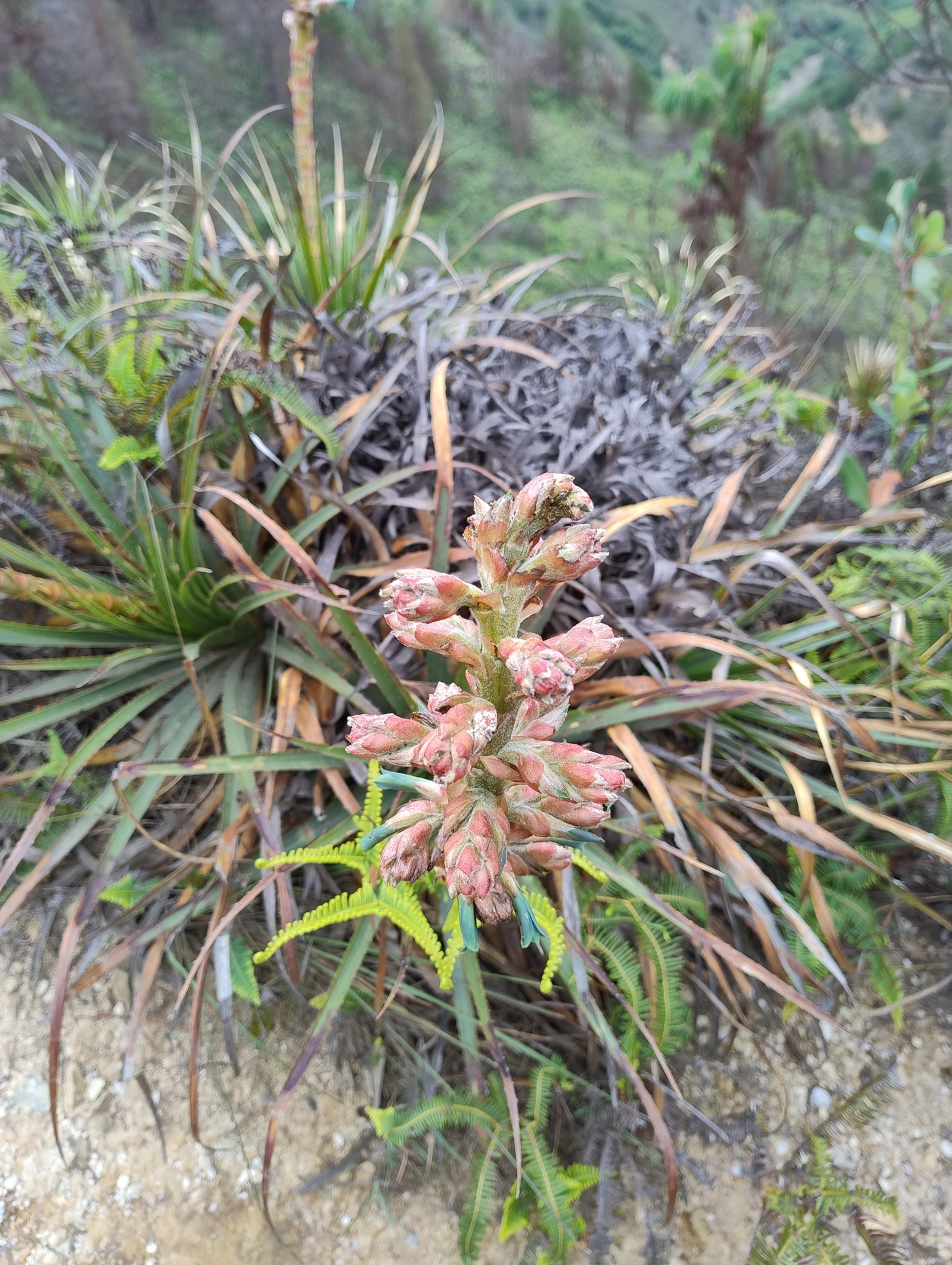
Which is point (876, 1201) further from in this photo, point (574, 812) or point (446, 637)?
point (446, 637)

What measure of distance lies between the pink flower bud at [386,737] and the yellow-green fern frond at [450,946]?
0.35m

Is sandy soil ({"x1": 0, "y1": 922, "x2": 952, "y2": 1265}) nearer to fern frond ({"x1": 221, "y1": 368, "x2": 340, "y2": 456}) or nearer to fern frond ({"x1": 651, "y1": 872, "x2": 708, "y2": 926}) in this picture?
fern frond ({"x1": 651, "y1": 872, "x2": 708, "y2": 926})

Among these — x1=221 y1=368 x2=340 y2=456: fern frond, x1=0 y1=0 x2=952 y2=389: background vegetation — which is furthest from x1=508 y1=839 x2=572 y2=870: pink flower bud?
x1=0 y1=0 x2=952 y2=389: background vegetation

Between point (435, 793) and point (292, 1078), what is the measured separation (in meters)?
0.78

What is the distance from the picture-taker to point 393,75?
539cm

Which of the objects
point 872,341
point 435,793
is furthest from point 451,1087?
point 872,341

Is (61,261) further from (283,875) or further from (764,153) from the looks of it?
(764,153)

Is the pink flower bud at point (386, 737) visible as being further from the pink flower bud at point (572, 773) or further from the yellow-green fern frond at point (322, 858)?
the yellow-green fern frond at point (322, 858)

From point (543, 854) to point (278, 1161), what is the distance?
3.97ft

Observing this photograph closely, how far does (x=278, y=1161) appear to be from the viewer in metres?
1.61

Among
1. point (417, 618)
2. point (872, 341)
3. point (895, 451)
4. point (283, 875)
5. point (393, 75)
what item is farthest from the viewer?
point (872, 341)

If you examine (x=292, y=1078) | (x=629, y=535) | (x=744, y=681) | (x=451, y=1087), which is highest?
(x=629, y=535)

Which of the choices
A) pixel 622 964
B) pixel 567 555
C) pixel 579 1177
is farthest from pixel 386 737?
pixel 579 1177

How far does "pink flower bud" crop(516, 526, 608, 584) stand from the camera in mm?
843
